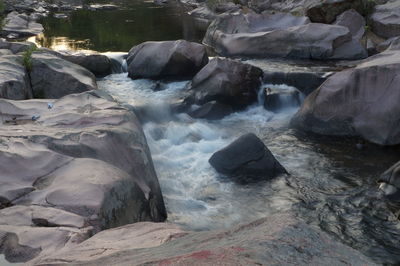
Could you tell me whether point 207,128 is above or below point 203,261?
below

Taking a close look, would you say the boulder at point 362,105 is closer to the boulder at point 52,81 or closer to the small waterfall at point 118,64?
the boulder at point 52,81

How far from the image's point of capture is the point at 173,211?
7359 millimetres

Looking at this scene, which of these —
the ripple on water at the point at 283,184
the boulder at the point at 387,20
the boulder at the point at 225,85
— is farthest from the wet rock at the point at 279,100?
the boulder at the point at 387,20

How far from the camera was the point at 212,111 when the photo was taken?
1189 cm

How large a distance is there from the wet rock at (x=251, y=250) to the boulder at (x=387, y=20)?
16.9 meters

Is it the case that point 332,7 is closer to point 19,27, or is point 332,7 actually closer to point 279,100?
point 279,100

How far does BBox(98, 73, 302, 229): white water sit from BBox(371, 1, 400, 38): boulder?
7851mm

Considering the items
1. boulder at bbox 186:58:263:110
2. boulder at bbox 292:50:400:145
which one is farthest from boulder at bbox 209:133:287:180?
boulder at bbox 186:58:263:110

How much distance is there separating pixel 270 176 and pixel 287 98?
4964 millimetres

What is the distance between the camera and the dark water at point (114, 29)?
21.1 meters

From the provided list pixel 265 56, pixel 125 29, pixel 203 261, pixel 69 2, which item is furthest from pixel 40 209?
pixel 69 2

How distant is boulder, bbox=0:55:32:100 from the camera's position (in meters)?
9.34

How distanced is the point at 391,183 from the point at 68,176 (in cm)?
532

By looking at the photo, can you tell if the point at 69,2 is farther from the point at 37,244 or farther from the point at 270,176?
the point at 37,244
